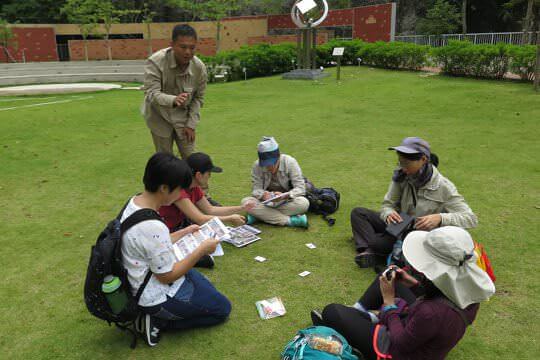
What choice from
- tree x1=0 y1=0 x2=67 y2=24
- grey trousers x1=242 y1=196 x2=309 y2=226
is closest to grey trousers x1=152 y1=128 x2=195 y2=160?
grey trousers x1=242 y1=196 x2=309 y2=226

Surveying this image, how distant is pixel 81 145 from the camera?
8.57 metres

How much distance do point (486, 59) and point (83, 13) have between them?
96.2 feet

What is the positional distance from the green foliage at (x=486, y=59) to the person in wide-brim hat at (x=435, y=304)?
13.6 m

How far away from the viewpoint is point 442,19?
90.1 ft

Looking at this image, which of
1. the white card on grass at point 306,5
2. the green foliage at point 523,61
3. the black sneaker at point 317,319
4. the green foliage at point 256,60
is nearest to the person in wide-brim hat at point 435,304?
the black sneaker at point 317,319

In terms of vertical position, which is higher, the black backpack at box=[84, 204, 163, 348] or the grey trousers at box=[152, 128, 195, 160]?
the grey trousers at box=[152, 128, 195, 160]

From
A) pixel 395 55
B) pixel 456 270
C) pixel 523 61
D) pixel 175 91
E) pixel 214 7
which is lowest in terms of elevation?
pixel 456 270

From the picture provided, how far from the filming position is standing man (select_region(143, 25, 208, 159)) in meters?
4.68

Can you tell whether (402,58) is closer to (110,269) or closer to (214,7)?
(214,7)

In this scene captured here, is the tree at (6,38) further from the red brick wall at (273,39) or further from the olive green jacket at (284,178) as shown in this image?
the olive green jacket at (284,178)

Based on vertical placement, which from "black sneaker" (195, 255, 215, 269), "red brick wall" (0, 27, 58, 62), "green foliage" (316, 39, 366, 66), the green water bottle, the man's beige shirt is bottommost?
"black sneaker" (195, 255, 215, 269)

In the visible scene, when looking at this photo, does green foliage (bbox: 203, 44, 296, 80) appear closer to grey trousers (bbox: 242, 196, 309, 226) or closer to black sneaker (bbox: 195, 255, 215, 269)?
grey trousers (bbox: 242, 196, 309, 226)

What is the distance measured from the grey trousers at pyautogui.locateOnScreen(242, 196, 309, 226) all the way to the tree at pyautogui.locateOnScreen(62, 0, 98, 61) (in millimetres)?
33350

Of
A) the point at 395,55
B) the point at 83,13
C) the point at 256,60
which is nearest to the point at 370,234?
the point at 256,60
